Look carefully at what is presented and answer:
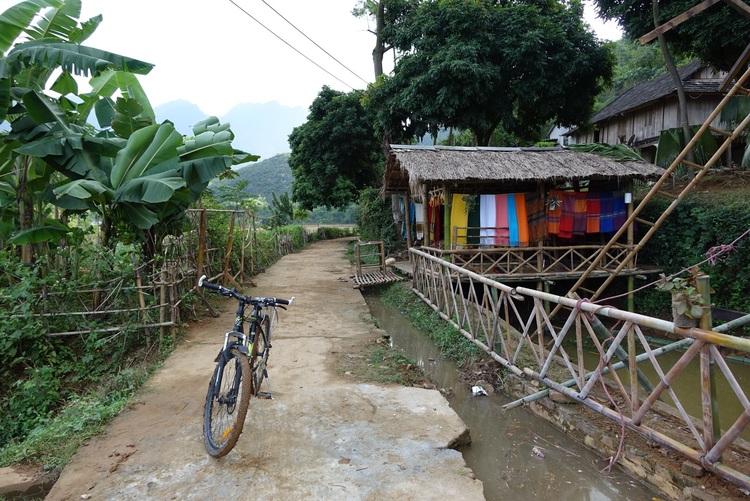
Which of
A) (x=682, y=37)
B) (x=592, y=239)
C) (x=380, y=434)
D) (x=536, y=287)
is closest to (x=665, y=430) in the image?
(x=380, y=434)

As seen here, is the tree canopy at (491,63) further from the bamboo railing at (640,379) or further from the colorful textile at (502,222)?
the bamboo railing at (640,379)

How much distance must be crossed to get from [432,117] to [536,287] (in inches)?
247

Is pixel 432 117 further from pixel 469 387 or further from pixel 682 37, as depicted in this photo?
pixel 469 387

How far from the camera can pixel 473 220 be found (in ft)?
32.9

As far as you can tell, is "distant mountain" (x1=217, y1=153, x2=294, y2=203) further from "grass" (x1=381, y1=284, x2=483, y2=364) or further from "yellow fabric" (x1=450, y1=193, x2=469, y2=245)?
"yellow fabric" (x1=450, y1=193, x2=469, y2=245)

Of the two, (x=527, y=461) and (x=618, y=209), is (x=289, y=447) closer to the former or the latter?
(x=527, y=461)

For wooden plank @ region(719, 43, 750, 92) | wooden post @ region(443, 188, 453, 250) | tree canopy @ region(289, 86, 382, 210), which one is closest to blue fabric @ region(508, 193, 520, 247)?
wooden post @ region(443, 188, 453, 250)

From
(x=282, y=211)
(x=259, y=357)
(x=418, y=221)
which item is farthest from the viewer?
(x=282, y=211)

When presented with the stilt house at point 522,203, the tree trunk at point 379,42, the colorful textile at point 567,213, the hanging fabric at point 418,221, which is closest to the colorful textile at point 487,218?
the stilt house at point 522,203

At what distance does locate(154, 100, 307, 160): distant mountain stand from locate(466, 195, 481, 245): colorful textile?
429 feet

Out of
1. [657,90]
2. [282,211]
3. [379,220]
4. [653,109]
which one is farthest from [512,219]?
[282,211]

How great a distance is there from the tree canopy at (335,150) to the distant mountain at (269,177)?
2521 cm

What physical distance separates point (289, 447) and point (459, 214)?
743 cm

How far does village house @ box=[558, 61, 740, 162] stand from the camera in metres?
14.8
